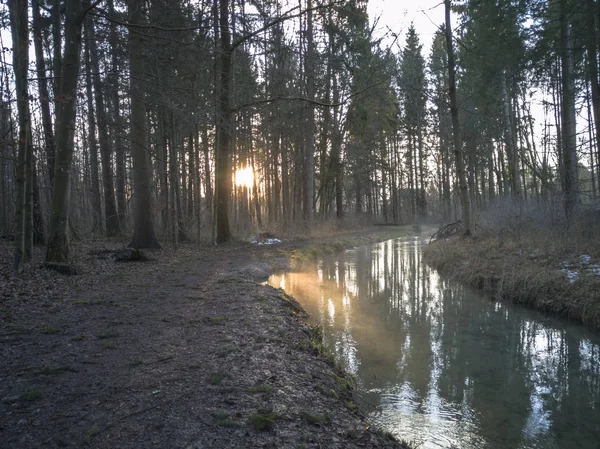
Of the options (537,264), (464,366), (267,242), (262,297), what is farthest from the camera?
(267,242)

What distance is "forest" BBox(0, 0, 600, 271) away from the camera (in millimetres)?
8375

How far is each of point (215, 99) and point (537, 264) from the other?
9.84 metres

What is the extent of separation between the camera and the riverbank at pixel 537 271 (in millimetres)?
6813

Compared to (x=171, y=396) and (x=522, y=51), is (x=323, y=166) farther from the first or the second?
(x=171, y=396)

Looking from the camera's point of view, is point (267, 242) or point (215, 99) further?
point (267, 242)

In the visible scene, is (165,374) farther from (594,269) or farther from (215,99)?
(215,99)

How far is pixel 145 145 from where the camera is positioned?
12.3m

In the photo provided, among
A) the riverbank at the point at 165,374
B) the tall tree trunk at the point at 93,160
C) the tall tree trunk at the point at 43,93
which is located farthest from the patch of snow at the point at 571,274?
the tall tree trunk at the point at 93,160

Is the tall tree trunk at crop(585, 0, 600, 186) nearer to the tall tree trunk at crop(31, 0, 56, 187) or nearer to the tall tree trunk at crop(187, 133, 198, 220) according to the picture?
the tall tree trunk at crop(187, 133, 198, 220)

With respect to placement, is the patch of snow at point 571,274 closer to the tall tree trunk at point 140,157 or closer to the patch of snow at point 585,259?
the patch of snow at point 585,259

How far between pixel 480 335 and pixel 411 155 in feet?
114

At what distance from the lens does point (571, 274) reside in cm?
748

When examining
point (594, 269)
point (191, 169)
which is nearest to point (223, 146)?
point (191, 169)

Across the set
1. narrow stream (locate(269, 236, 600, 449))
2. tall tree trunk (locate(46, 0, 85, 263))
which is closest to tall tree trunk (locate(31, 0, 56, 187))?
tall tree trunk (locate(46, 0, 85, 263))
